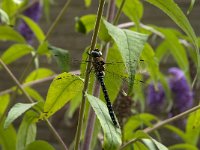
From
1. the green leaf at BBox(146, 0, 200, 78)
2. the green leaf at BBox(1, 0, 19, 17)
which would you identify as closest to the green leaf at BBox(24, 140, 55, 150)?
the green leaf at BBox(146, 0, 200, 78)

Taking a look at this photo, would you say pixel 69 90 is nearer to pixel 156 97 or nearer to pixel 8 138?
pixel 8 138

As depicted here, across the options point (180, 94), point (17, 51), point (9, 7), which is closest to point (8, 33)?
point (17, 51)

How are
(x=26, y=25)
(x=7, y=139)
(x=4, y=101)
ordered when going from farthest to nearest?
(x=26, y=25), (x=4, y=101), (x=7, y=139)

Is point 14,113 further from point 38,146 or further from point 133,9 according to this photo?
point 133,9

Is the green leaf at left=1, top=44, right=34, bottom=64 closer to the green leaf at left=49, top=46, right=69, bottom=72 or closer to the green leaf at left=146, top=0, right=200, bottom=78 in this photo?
the green leaf at left=49, top=46, right=69, bottom=72

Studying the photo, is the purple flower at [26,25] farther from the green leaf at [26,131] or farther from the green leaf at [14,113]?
the green leaf at [14,113]

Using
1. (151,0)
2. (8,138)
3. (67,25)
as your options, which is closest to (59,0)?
(67,25)
